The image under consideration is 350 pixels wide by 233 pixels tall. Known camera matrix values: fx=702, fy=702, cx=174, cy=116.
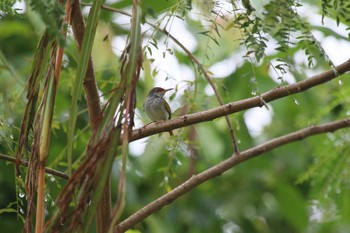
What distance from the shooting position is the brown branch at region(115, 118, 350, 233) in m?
2.04

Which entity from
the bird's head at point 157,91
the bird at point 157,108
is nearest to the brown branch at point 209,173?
the bird at point 157,108

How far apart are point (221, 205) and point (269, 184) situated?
517 millimetres

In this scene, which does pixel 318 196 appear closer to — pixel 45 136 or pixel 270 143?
pixel 270 143

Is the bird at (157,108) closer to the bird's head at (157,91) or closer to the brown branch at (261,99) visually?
the bird's head at (157,91)

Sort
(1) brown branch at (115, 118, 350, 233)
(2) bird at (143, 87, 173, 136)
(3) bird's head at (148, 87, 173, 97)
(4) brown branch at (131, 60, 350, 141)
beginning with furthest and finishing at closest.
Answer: (3) bird's head at (148, 87, 173, 97) → (2) bird at (143, 87, 173, 136) → (1) brown branch at (115, 118, 350, 233) → (4) brown branch at (131, 60, 350, 141)

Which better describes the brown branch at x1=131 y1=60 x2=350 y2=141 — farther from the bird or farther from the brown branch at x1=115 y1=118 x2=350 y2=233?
the bird

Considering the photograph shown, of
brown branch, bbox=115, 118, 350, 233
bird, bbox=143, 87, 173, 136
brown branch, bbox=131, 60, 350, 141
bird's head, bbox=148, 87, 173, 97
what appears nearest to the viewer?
brown branch, bbox=131, 60, 350, 141

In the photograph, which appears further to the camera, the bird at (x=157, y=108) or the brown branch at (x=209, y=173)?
the bird at (x=157, y=108)

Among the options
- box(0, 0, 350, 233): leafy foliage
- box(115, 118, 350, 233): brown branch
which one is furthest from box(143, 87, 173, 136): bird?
box(115, 118, 350, 233): brown branch


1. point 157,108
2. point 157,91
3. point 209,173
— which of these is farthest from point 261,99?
point 157,91

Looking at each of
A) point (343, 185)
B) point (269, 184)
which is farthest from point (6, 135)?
point (269, 184)

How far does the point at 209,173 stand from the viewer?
7.54ft

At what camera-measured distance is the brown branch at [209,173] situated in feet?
6.71

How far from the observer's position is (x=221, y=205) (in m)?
4.70
